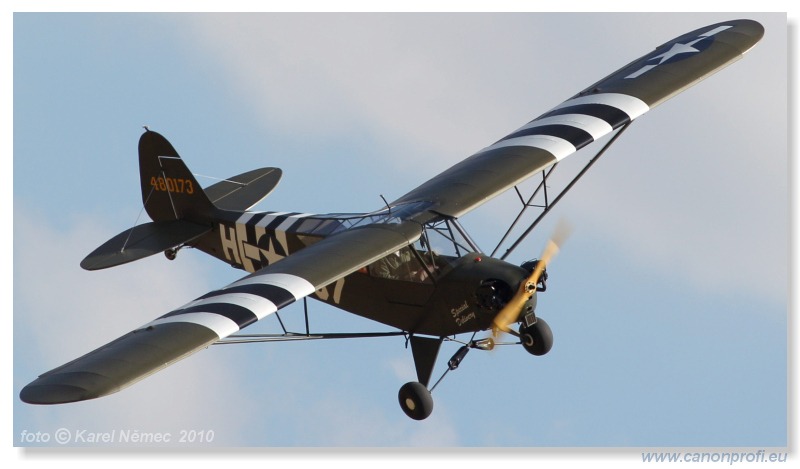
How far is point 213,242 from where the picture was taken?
67.5 ft

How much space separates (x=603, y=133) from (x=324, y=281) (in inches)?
184

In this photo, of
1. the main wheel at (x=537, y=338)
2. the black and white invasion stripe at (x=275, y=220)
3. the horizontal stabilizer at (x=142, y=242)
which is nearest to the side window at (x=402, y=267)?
the main wheel at (x=537, y=338)

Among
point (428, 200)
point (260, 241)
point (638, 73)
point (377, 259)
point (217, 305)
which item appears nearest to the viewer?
point (217, 305)

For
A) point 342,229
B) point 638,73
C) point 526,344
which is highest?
point 638,73

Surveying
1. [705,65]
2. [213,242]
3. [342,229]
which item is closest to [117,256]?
[213,242]

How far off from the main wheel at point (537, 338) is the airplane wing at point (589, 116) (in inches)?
59.8

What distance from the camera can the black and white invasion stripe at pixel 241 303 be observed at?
15812 mm

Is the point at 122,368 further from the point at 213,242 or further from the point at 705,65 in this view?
the point at 705,65

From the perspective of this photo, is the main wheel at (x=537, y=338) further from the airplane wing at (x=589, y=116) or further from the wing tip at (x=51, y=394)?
the wing tip at (x=51, y=394)

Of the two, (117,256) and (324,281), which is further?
(117,256)

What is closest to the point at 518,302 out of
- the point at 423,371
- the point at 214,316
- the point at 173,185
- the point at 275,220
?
the point at 423,371

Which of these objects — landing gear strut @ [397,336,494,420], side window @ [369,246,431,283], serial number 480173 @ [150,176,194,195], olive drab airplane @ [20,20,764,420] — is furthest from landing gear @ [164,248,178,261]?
landing gear strut @ [397,336,494,420]

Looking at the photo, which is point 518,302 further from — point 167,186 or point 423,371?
point 167,186

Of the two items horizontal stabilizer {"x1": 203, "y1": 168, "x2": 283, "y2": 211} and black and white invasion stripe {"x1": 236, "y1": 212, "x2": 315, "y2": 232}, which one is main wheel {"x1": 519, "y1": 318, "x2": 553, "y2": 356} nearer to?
black and white invasion stripe {"x1": 236, "y1": 212, "x2": 315, "y2": 232}
